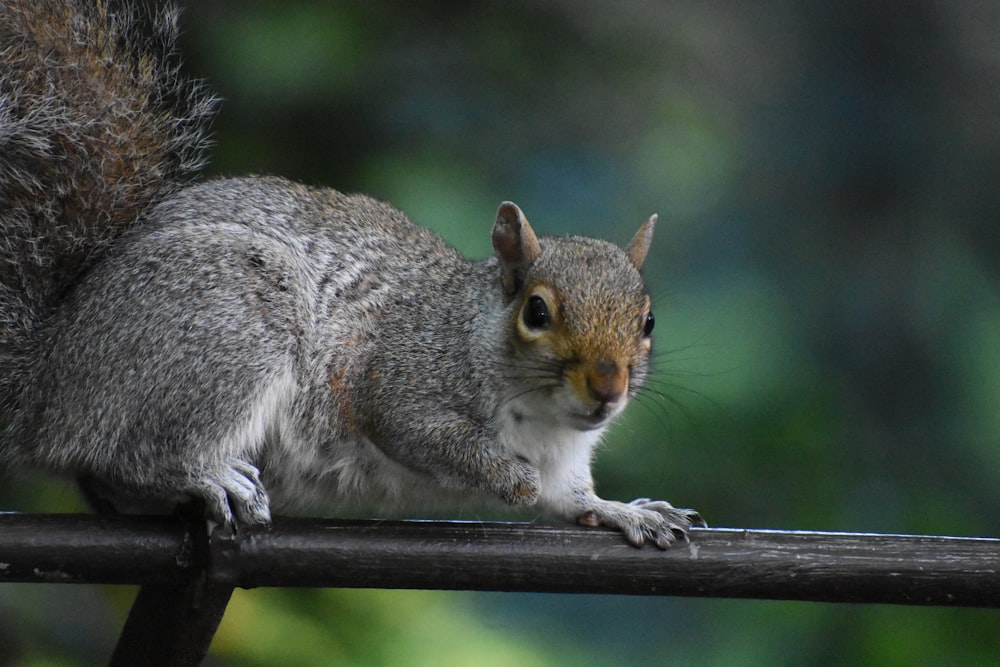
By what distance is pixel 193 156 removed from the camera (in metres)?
1.45

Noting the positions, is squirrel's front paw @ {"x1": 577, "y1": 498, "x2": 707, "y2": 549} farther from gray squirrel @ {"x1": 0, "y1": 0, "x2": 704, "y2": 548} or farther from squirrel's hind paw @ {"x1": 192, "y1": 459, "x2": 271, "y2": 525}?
squirrel's hind paw @ {"x1": 192, "y1": 459, "x2": 271, "y2": 525}

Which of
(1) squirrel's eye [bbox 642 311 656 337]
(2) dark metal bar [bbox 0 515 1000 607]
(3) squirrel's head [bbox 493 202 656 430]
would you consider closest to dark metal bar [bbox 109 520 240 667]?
(2) dark metal bar [bbox 0 515 1000 607]

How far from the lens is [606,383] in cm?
111

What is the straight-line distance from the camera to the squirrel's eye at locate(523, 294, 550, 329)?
46.6 inches

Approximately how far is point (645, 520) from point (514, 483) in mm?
139

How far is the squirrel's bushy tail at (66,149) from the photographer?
1.26 meters

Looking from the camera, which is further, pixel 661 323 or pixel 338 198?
pixel 661 323

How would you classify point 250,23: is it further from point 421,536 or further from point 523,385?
point 421,536

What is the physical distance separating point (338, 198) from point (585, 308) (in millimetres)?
442

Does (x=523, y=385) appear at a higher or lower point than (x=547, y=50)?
lower

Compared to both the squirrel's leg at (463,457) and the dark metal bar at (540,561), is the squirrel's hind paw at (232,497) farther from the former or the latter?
the squirrel's leg at (463,457)

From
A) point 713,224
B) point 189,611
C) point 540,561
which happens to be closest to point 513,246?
point 540,561

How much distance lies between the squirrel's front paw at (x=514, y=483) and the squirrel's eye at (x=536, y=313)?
15cm

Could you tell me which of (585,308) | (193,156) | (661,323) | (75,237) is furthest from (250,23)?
(585,308)
